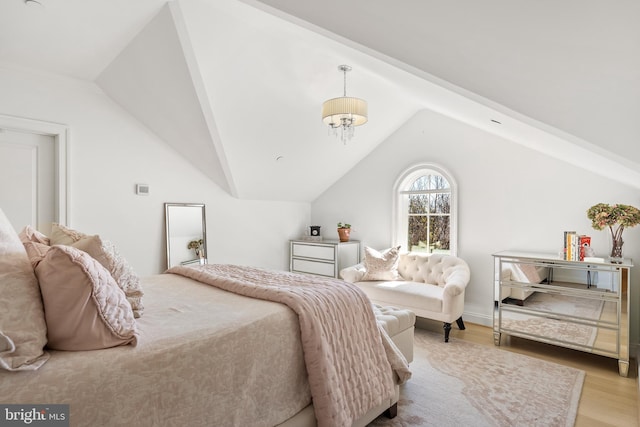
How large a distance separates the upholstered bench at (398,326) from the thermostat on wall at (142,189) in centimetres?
278

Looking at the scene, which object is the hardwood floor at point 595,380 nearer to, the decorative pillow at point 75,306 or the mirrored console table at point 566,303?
the mirrored console table at point 566,303

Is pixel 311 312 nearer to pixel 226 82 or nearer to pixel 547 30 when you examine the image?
pixel 547 30

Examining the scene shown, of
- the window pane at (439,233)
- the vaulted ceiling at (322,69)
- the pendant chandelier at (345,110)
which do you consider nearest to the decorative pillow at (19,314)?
the vaulted ceiling at (322,69)

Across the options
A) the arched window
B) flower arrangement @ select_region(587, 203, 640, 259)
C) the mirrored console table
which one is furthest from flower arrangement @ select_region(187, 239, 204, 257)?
flower arrangement @ select_region(587, 203, 640, 259)

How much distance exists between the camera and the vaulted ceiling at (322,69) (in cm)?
113

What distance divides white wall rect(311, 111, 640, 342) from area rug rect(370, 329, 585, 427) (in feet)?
3.68

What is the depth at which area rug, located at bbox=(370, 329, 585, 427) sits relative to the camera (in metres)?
2.10

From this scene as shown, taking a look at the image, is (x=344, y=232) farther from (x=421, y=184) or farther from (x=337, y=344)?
(x=337, y=344)

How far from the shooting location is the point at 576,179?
345 centimetres

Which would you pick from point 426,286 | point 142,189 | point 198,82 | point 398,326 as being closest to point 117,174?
point 142,189

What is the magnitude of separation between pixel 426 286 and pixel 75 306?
3.42m

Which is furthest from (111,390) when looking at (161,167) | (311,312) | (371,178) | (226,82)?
(371,178)

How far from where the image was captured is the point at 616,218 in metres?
2.86

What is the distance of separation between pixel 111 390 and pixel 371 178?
4377 millimetres
